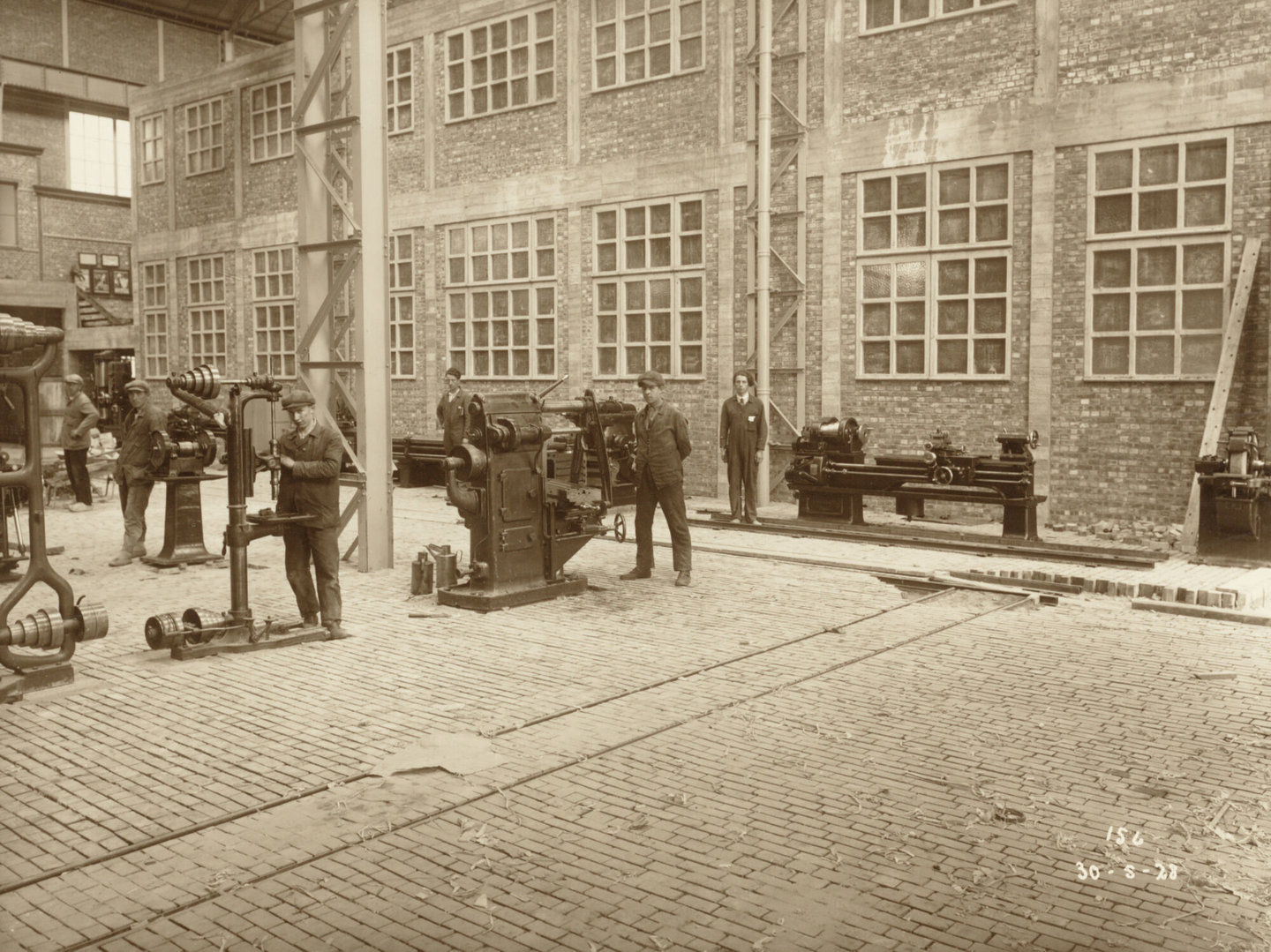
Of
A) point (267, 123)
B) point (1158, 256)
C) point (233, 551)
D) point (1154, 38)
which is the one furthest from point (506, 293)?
point (233, 551)

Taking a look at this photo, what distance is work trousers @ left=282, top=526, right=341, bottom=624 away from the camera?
845cm

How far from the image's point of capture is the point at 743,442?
14.8 meters

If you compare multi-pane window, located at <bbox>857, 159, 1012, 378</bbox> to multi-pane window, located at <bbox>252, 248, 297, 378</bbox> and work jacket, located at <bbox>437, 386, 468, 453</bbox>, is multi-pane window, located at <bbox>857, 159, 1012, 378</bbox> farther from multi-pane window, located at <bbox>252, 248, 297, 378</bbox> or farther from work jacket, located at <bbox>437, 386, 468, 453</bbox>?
multi-pane window, located at <bbox>252, 248, 297, 378</bbox>

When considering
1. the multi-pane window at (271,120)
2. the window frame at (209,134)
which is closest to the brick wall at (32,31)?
the window frame at (209,134)

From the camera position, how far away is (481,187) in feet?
67.0

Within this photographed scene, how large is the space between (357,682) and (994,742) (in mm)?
3913

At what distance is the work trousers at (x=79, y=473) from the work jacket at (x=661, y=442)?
9749 millimetres

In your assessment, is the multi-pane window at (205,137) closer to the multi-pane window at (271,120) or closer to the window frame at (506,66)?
the multi-pane window at (271,120)

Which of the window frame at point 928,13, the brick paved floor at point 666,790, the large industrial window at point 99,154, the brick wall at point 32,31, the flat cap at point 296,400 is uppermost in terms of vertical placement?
the brick wall at point 32,31

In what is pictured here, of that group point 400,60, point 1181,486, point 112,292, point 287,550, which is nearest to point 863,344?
point 1181,486

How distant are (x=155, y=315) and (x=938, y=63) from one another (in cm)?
2067

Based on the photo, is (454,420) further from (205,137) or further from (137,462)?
(205,137)

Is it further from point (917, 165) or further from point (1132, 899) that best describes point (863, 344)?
point (1132, 899)

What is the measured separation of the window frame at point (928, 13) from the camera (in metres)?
14.4
